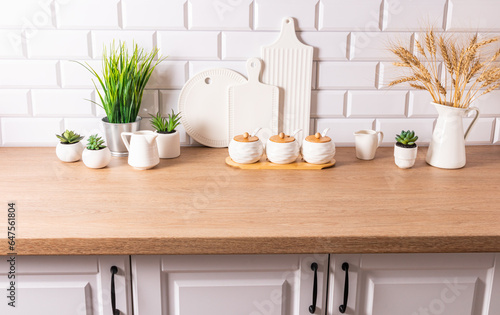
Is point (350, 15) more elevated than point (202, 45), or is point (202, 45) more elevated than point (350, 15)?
point (350, 15)

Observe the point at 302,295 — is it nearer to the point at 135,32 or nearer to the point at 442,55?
the point at 442,55

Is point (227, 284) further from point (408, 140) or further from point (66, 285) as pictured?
point (408, 140)

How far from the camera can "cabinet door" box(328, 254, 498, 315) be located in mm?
1328

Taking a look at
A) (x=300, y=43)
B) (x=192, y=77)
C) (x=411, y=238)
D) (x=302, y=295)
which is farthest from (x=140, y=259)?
(x=300, y=43)

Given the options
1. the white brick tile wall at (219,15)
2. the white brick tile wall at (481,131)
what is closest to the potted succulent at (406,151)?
the white brick tile wall at (481,131)

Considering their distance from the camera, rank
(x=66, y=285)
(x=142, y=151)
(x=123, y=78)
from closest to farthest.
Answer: (x=66, y=285) → (x=142, y=151) → (x=123, y=78)

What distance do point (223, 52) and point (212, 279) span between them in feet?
2.95

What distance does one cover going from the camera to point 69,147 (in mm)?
1749

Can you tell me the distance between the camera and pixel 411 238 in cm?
124

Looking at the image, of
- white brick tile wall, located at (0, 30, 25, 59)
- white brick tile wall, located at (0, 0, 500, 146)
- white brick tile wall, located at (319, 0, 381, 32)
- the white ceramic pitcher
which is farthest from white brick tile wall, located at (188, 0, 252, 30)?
the white ceramic pitcher

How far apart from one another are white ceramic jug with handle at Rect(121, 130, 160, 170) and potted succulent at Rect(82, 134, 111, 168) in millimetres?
81

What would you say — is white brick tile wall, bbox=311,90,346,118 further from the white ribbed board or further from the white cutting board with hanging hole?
the white cutting board with hanging hole

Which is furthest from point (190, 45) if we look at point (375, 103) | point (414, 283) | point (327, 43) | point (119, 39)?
point (414, 283)

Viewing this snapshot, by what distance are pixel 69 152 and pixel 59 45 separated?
1.33 ft
